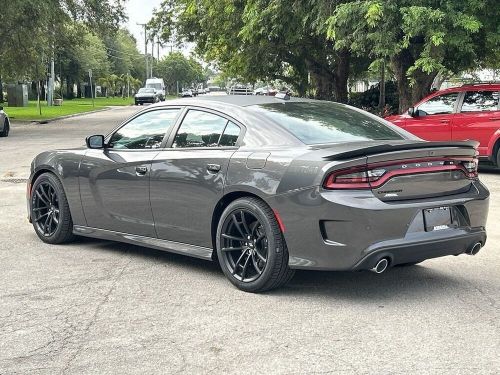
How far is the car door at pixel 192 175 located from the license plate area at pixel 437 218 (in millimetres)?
1585

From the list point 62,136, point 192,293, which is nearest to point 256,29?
point 62,136

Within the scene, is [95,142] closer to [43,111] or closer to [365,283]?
[365,283]

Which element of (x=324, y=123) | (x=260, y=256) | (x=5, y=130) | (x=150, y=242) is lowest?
(x=5, y=130)

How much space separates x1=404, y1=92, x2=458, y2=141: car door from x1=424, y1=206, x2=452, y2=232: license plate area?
349 inches

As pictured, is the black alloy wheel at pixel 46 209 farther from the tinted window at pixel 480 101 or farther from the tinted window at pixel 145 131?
the tinted window at pixel 480 101

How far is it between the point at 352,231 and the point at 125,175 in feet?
8.03

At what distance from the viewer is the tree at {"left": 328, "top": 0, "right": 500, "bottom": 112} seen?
1645 cm

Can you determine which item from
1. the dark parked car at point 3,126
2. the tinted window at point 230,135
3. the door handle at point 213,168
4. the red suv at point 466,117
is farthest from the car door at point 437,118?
the dark parked car at point 3,126

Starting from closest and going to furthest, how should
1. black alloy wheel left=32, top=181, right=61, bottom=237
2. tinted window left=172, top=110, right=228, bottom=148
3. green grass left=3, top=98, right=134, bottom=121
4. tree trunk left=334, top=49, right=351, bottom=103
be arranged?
1. tinted window left=172, top=110, right=228, bottom=148
2. black alloy wheel left=32, top=181, right=61, bottom=237
3. tree trunk left=334, top=49, right=351, bottom=103
4. green grass left=3, top=98, right=134, bottom=121

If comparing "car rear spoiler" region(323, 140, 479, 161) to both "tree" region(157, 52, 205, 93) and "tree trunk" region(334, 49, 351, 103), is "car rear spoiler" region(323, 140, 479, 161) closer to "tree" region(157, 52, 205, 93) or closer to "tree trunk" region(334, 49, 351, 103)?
"tree trunk" region(334, 49, 351, 103)

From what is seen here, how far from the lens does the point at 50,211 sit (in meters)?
7.35

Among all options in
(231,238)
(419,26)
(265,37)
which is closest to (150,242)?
(231,238)

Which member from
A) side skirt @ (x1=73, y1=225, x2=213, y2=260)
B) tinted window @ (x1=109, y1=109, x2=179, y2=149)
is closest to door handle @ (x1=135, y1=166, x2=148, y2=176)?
tinted window @ (x1=109, y1=109, x2=179, y2=149)

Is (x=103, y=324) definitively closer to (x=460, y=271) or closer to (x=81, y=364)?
Answer: (x=81, y=364)
